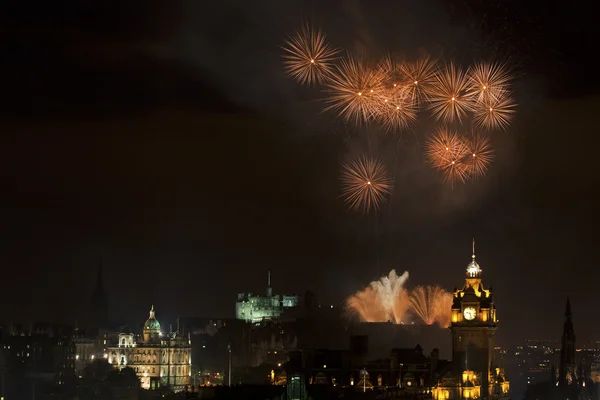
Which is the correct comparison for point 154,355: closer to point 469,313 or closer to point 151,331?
point 151,331

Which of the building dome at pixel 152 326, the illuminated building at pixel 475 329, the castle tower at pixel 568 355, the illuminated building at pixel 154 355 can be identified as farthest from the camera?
the building dome at pixel 152 326

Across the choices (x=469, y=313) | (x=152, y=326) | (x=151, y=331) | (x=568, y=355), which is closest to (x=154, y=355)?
(x=151, y=331)

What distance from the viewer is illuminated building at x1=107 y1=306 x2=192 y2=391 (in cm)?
15050

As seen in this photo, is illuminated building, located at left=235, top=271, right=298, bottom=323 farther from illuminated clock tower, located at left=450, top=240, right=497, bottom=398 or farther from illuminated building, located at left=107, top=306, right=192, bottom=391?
illuminated clock tower, located at left=450, top=240, right=497, bottom=398

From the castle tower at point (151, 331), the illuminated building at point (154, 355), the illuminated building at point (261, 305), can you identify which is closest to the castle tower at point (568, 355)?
the illuminated building at point (261, 305)

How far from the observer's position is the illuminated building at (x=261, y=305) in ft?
531

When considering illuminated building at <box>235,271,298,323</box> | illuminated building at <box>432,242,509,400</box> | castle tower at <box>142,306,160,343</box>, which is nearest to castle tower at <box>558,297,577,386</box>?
illuminated building at <box>235,271,298,323</box>

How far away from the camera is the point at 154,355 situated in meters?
155

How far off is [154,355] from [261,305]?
15.8 m

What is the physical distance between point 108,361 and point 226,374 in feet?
84.9

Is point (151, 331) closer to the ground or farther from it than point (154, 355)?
farther from it

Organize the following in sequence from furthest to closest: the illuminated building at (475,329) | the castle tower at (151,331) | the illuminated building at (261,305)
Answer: the illuminated building at (261,305) → the castle tower at (151,331) → the illuminated building at (475,329)

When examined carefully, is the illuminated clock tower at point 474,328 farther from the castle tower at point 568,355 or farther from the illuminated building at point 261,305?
the illuminated building at point 261,305

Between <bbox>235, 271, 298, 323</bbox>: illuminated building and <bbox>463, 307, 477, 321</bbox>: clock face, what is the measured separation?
7229 cm
